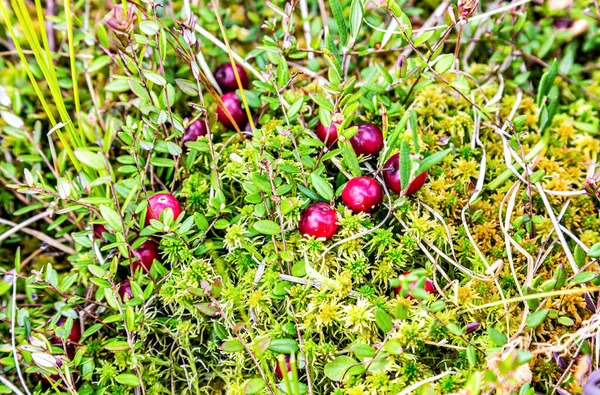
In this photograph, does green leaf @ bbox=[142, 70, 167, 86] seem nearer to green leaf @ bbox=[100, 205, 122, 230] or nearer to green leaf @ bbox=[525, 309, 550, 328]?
green leaf @ bbox=[100, 205, 122, 230]

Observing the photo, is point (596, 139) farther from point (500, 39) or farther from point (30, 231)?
point (30, 231)

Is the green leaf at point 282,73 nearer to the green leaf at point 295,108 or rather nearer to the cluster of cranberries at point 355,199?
the green leaf at point 295,108

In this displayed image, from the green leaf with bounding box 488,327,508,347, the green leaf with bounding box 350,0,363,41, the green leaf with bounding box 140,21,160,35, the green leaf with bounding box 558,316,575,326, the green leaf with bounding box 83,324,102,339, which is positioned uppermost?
the green leaf with bounding box 350,0,363,41

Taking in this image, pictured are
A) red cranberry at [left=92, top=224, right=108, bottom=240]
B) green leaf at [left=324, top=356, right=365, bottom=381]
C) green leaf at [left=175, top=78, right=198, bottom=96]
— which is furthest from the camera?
red cranberry at [left=92, top=224, right=108, bottom=240]

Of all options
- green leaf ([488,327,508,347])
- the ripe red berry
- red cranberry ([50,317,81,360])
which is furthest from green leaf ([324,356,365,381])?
red cranberry ([50,317,81,360])

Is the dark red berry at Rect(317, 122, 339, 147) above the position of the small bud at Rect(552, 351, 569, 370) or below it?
above

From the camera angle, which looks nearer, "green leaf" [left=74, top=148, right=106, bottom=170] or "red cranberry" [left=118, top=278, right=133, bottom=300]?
"green leaf" [left=74, top=148, right=106, bottom=170]

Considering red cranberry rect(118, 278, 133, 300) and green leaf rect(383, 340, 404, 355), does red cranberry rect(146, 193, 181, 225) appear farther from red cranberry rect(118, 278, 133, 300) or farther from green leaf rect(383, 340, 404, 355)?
green leaf rect(383, 340, 404, 355)

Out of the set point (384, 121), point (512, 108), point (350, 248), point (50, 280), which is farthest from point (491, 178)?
point (50, 280)

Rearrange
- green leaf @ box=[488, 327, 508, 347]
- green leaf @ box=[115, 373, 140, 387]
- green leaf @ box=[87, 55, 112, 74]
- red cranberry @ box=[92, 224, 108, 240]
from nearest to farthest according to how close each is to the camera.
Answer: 1. green leaf @ box=[488, 327, 508, 347]
2. green leaf @ box=[115, 373, 140, 387]
3. red cranberry @ box=[92, 224, 108, 240]
4. green leaf @ box=[87, 55, 112, 74]
